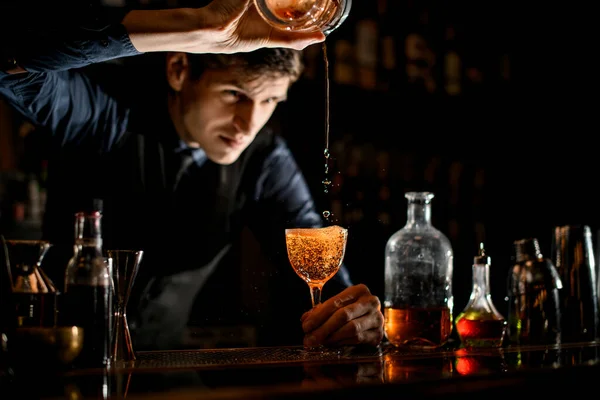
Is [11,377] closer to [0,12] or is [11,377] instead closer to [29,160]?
[0,12]

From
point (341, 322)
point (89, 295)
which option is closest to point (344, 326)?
point (341, 322)

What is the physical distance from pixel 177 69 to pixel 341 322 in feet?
4.51

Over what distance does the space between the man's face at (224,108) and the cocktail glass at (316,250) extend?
0.91m

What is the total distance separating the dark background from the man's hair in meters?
0.71

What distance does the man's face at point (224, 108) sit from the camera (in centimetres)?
251

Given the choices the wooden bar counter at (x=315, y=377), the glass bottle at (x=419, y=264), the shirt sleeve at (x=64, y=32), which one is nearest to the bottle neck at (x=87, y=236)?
the wooden bar counter at (x=315, y=377)

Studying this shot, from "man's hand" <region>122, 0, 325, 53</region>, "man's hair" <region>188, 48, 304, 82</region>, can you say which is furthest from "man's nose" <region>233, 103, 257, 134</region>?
"man's hand" <region>122, 0, 325, 53</region>

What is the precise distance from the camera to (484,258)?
189 centimetres

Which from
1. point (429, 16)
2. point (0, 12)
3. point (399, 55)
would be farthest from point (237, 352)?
point (429, 16)

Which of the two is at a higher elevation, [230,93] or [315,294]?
[230,93]

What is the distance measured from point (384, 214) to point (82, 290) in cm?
229

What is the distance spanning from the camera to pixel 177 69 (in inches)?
104

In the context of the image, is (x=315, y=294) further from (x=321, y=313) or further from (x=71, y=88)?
(x=71, y=88)

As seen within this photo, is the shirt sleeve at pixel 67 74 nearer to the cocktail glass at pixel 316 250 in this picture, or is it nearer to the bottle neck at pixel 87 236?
the bottle neck at pixel 87 236
